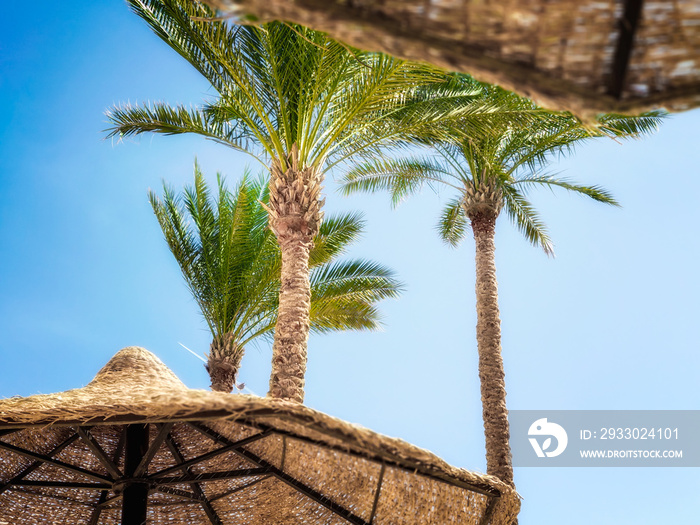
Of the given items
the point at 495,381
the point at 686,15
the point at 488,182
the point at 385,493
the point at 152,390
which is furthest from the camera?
the point at 488,182

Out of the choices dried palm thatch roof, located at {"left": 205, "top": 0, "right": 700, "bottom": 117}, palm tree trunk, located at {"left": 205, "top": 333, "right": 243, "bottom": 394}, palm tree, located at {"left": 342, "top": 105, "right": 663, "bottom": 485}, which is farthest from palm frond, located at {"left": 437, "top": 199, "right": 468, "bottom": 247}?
dried palm thatch roof, located at {"left": 205, "top": 0, "right": 700, "bottom": 117}

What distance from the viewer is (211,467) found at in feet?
15.6

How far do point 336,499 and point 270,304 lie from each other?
7596 millimetres

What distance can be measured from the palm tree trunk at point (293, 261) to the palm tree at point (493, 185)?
119 inches

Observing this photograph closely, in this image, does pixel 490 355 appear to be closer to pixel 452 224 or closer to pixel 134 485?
pixel 452 224

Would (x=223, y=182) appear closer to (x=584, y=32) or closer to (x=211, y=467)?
(x=211, y=467)

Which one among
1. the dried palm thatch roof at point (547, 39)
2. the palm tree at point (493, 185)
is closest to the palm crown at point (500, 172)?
the palm tree at point (493, 185)

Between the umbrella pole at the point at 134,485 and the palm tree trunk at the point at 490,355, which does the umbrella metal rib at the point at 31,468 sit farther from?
the palm tree trunk at the point at 490,355

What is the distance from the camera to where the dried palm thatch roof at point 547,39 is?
45.1 inches

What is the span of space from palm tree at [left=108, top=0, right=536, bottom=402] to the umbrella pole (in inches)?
103

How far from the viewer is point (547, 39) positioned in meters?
1.19

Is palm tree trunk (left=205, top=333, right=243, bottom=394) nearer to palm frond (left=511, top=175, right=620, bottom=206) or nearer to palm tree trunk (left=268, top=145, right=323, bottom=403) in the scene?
palm tree trunk (left=268, top=145, right=323, bottom=403)

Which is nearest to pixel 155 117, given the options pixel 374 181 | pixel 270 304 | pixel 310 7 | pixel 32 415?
pixel 270 304

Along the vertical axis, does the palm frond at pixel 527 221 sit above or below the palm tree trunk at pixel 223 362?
above
